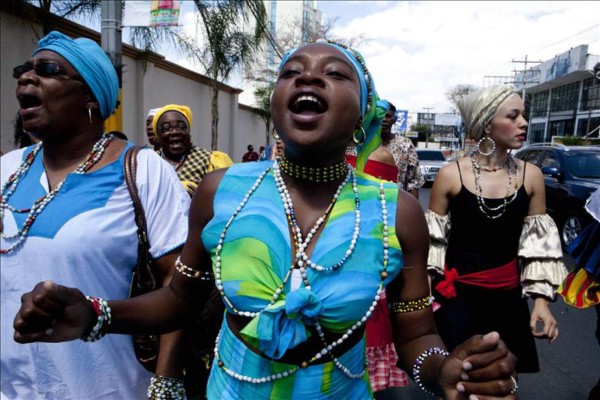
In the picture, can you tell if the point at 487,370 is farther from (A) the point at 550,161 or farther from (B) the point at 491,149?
(A) the point at 550,161

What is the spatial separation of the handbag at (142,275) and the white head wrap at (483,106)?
2.05m

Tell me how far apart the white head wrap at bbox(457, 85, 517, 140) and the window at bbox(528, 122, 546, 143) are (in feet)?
173

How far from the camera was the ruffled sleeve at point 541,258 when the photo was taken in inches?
106

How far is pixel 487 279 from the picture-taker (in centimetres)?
274

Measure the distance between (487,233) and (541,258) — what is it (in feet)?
1.00

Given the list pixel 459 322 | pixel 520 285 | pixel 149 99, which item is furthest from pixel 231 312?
pixel 149 99

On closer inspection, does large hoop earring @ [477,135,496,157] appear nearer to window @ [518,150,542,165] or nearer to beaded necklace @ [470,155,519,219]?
beaded necklace @ [470,155,519,219]

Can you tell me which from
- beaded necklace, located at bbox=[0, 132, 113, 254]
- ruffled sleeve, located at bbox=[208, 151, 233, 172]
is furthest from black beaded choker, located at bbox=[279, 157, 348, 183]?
ruffled sleeve, located at bbox=[208, 151, 233, 172]

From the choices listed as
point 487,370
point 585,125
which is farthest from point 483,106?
point 585,125

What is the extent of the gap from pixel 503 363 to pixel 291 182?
0.76 metres

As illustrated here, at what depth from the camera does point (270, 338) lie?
1.26 meters

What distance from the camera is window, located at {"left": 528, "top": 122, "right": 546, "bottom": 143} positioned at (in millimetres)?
51075

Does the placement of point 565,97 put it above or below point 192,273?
above

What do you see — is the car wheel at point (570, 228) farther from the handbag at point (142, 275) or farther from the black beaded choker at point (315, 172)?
the handbag at point (142, 275)
